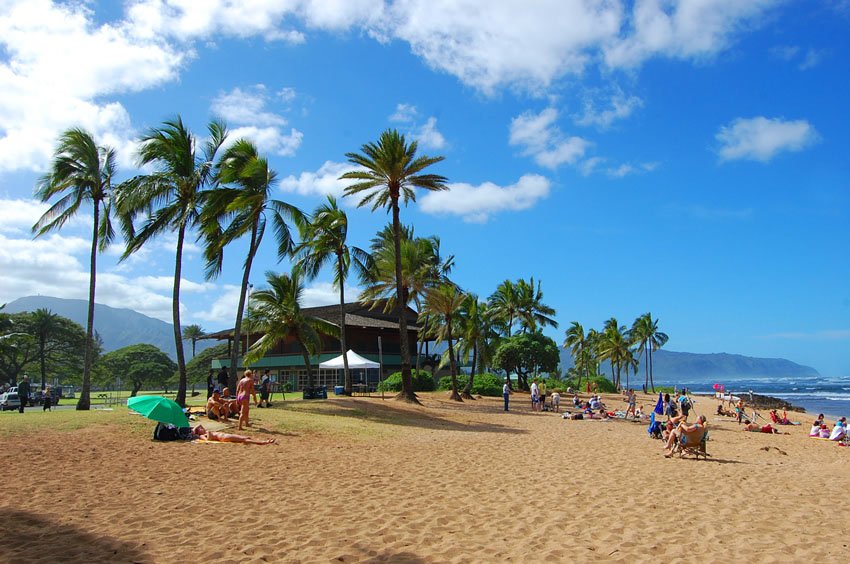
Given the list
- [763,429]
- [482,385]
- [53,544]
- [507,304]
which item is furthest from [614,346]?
[53,544]

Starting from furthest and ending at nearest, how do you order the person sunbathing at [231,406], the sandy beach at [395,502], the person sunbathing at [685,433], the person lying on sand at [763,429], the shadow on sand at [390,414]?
the person lying on sand at [763,429] < the shadow on sand at [390,414] < the person sunbathing at [231,406] < the person sunbathing at [685,433] < the sandy beach at [395,502]

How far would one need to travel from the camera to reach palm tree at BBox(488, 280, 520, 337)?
49156 mm

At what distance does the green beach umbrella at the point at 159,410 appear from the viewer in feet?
38.7

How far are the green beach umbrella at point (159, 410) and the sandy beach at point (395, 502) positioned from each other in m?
0.57

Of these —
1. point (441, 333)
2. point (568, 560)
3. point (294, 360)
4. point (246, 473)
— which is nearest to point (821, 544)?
point (568, 560)

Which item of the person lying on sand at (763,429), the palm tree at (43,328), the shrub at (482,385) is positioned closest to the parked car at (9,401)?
the shrub at (482,385)

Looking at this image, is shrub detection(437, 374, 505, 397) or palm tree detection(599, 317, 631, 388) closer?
shrub detection(437, 374, 505, 397)

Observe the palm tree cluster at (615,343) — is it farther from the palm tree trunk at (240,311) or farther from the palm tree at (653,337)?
the palm tree trunk at (240,311)

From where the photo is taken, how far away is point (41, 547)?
5.62 metres

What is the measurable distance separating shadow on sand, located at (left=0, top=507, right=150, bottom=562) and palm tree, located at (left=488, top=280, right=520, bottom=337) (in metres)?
43.3

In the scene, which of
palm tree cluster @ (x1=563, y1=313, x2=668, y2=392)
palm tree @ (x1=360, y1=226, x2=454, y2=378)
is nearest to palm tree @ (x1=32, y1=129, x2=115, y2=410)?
palm tree @ (x1=360, y1=226, x2=454, y2=378)

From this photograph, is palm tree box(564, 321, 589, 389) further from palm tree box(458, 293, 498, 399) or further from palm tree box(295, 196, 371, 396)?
palm tree box(295, 196, 371, 396)

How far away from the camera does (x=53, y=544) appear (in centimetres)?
572

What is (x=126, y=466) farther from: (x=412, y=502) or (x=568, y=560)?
(x=568, y=560)
